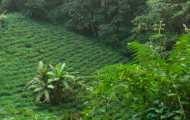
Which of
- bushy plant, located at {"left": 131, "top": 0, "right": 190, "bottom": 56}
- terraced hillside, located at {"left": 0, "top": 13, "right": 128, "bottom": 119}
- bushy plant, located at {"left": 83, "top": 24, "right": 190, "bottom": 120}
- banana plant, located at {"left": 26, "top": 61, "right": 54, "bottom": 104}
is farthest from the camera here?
bushy plant, located at {"left": 131, "top": 0, "right": 190, "bottom": 56}

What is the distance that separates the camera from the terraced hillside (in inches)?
158

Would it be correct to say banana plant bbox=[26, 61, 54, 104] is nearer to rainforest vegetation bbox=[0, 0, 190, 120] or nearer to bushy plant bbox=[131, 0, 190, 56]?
rainforest vegetation bbox=[0, 0, 190, 120]

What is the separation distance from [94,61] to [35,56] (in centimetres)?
244

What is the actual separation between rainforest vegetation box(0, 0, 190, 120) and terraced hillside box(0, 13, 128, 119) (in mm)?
26

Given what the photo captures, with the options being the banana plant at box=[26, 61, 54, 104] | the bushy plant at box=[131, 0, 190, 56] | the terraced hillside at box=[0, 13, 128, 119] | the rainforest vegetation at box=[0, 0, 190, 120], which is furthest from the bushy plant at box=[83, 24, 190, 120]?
the bushy plant at box=[131, 0, 190, 56]

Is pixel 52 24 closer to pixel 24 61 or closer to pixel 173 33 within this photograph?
pixel 24 61

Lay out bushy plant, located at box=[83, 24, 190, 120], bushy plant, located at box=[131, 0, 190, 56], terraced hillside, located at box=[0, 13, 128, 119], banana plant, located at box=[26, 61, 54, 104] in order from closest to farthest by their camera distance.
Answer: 1. bushy plant, located at box=[83, 24, 190, 120]
2. banana plant, located at box=[26, 61, 54, 104]
3. terraced hillside, located at box=[0, 13, 128, 119]
4. bushy plant, located at box=[131, 0, 190, 56]

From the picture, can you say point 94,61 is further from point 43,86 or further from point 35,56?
point 43,86

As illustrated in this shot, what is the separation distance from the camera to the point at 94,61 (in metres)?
7.07

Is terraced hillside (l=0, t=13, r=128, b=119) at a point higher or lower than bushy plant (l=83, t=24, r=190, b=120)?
lower

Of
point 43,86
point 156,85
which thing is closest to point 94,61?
point 43,86

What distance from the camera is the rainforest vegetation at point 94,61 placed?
0.74 metres

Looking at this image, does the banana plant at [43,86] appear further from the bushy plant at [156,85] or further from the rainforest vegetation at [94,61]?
the bushy plant at [156,85]

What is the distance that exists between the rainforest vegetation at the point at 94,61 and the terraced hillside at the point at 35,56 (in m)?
0.03
